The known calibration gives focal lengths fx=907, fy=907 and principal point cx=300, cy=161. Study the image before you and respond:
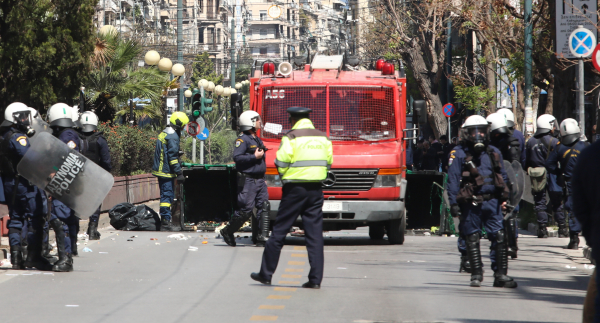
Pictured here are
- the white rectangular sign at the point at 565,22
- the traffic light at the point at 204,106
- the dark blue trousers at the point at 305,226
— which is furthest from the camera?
the traffic light at the point at 204,106

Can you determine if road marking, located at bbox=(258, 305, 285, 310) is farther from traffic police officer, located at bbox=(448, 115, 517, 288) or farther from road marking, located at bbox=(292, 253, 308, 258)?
road marking, located at bbox=(292, 253, 308, 258)

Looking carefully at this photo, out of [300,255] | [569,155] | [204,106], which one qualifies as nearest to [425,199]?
[569,155]

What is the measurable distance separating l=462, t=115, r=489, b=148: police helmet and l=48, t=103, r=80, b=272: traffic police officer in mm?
4500

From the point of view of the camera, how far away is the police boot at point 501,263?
913cm

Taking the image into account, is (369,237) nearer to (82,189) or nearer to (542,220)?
(542,220)

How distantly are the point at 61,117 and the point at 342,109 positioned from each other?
4.70 m

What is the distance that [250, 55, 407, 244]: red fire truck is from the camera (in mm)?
13391

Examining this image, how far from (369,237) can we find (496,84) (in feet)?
53.4

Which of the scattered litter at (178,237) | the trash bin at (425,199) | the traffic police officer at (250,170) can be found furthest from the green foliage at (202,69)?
the traffic police officer at (250,170)

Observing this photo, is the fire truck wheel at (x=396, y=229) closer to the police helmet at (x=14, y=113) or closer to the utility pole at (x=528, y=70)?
the police helmet at (x=14, y=113)

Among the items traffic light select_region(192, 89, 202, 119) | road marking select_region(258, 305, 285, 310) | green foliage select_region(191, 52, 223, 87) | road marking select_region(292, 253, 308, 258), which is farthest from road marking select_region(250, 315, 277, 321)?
green foliage select_region(191, 52, 223, 87)

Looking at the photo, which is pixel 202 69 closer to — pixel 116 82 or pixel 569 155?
pixel 116 82

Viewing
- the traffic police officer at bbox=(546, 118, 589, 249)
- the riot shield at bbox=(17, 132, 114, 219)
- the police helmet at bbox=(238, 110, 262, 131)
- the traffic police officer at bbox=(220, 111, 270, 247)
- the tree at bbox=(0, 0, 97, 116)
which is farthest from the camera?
the tree at bbox=(0, 0, 97, 116)

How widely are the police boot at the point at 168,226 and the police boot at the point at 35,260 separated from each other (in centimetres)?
617
